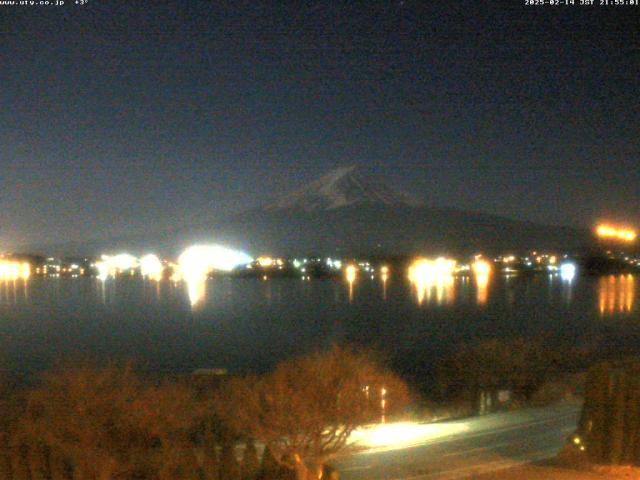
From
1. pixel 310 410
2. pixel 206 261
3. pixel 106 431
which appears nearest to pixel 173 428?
pixel 106 431

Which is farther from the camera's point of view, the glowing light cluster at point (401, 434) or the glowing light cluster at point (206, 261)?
the glowing light cluster at point (206, 261)

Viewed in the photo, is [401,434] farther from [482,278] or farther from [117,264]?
[117,264]

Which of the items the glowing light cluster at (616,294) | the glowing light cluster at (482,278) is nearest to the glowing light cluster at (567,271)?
the glowing light cluster at (482,278)

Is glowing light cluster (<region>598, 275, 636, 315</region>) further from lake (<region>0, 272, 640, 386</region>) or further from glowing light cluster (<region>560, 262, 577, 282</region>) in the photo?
glowing light cluster (<region>560, 262, 577, 282</region>)

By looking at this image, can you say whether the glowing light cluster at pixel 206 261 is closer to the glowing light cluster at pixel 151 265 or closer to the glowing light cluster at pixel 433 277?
the glowing light cluster at pixel 151 265

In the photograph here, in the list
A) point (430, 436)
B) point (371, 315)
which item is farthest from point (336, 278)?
point (430, 436)

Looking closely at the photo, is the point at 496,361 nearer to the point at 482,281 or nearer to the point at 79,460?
the point at 79,460

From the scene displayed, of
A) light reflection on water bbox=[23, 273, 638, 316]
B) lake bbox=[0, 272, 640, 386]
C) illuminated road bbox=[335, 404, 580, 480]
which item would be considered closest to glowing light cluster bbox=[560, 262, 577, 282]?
light reflection on water bbox=[23, 273, 638, 316]
